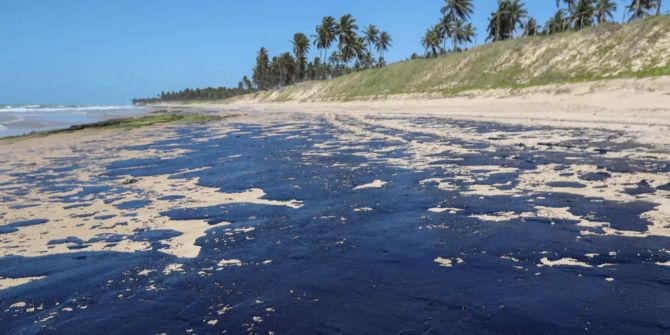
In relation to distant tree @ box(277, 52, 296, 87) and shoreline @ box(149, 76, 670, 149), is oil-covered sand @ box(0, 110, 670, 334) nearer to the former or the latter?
shoreline @ box(149, 76, 670, 149)

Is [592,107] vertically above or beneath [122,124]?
above

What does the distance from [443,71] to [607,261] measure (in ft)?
178

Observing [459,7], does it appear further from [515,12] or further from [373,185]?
[373,185]

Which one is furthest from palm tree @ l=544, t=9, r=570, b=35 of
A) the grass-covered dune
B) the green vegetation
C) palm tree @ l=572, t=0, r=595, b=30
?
the green vegetation

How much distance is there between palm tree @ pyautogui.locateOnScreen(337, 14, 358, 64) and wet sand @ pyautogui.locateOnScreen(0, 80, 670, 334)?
82.6 metres

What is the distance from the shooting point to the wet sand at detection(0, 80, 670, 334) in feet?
12.0

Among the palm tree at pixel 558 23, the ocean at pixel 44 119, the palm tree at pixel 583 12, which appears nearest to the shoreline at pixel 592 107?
the ocean at pixel 44 119

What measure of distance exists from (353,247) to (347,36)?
88836 millimetres

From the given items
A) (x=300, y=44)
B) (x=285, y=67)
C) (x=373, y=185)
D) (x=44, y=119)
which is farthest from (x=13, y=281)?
(x=285, y=67)

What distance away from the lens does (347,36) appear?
296 feet

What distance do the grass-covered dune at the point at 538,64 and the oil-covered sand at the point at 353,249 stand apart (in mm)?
22738

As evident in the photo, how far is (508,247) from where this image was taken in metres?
4.98

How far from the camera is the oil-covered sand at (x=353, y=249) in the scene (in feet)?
12.0

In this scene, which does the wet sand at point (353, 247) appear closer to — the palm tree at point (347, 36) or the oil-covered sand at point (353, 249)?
the oil-covered sand at point (353, 249)
